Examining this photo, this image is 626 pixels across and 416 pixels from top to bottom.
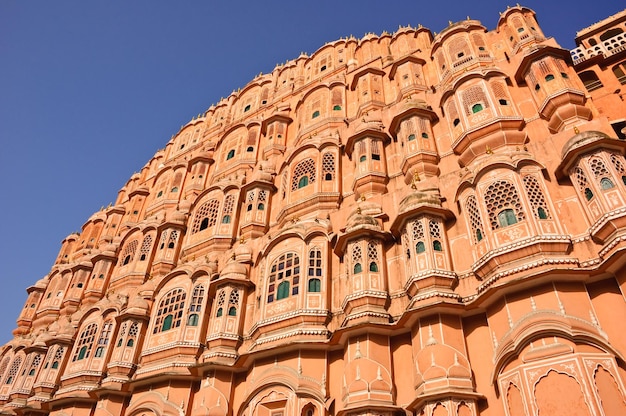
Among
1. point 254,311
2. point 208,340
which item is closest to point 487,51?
point 254,311

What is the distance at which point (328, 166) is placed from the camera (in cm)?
1923

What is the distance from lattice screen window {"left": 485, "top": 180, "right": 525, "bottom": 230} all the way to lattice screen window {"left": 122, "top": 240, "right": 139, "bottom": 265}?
19.6m

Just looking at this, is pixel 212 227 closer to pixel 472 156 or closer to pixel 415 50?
pixel 472 156

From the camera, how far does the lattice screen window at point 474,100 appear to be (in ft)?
53.2

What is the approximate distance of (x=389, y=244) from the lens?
47.8 feet

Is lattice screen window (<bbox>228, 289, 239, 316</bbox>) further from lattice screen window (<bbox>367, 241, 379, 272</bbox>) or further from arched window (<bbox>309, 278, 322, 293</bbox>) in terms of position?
lattice screen window (<bbox>367, 241, 379, 272</bbox>)

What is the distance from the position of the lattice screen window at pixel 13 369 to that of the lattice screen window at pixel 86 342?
19.4 feet

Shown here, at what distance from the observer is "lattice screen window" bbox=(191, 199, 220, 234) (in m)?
22.0

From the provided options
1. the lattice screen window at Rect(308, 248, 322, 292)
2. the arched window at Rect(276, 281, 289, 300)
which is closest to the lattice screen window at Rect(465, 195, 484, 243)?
the lattice screen window at Rect(308, 248, 322, 292)

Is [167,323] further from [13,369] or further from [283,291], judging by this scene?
[13,369]

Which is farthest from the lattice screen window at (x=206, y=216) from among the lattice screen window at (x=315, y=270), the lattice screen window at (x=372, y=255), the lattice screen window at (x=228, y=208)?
the lattice screen window at (x=372, y=255)

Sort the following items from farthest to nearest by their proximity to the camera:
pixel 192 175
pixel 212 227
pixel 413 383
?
pixel 192 175, pixel 212 227, pixel 413 383

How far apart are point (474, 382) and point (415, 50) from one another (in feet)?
60.6

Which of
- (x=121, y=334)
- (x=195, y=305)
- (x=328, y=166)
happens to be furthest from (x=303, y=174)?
(x=121, y=334)
